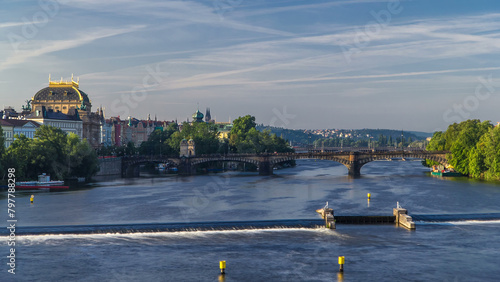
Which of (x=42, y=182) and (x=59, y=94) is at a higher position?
(x=59, y=94)

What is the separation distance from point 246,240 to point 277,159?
7640 centimetres

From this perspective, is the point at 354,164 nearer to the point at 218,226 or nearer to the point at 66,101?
the point at 218,226

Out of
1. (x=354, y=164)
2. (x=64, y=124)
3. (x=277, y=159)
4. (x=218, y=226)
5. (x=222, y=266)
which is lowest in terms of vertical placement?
(x=222, y=266)

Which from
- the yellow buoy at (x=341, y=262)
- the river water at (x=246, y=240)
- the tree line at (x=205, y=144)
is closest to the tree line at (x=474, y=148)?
the river water at (x=246, y=240)

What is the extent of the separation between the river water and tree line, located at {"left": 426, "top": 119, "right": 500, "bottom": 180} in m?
22.3

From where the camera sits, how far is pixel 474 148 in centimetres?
10319

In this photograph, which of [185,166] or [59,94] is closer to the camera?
[185,166]

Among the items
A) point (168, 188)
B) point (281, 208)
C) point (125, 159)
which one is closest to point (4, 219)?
point (281, 208)

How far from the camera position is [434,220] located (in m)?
53.1

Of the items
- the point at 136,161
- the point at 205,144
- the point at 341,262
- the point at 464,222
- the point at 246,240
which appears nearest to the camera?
the point at 341,262

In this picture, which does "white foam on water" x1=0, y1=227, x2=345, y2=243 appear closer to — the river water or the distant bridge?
the river water

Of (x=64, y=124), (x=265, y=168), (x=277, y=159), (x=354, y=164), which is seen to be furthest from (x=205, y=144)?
(x=354, y=164)

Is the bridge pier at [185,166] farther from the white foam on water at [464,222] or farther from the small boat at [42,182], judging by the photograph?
the white foam on water at [464,222]

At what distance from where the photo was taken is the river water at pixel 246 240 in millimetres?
36406
